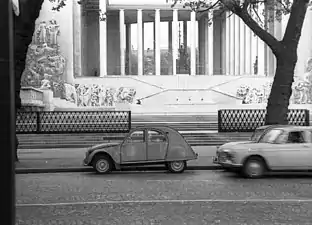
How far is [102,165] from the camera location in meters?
12.2

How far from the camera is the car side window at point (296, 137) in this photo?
11.4 metres

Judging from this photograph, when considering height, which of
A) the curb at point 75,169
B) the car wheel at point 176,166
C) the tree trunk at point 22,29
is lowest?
the curb at point 75,169

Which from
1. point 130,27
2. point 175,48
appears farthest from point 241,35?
point 130,27

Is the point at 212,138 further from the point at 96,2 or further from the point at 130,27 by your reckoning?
the point at 130,27

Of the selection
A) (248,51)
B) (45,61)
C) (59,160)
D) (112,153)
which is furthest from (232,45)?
(112,153)

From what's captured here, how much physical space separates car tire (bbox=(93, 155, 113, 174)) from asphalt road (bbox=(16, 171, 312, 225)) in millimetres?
696

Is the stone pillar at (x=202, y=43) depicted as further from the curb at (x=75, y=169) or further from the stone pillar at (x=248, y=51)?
the curb at (x=75, y=169)

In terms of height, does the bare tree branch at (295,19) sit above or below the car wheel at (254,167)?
above

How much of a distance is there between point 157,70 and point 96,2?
10.6m

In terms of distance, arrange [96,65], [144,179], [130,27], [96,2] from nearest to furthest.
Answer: [144,179] < [96,2] < [96,65] < [130,27]

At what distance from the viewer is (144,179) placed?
10.9 m

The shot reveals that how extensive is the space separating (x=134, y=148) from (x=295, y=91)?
103 feet

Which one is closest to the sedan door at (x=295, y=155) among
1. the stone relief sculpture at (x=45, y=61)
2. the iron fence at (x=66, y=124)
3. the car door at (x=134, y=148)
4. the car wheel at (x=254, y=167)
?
the car wheel at (x=254, y=167)

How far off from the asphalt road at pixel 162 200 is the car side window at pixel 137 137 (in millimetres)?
1147
